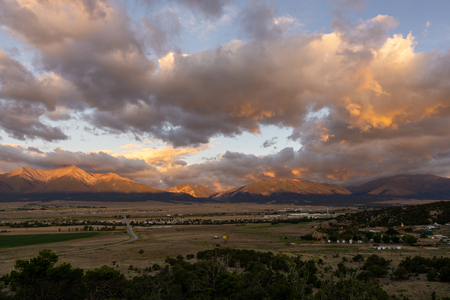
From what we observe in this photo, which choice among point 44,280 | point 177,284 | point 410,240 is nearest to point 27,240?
point 44,280

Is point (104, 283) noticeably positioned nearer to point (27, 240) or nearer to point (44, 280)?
point (44, 280)

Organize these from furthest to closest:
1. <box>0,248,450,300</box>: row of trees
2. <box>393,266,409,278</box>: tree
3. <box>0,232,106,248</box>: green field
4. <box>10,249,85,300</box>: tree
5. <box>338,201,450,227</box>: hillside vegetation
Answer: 1. <box>338,201,450,227</box>: hillside vegetation
2. <box>0,232,106,248</box>: green field
3. <box>393,266,409,278</box>: tree
4. <box>10,249,85,300</box>: tree
5. <box>0,248,450,300</box>: row of trees

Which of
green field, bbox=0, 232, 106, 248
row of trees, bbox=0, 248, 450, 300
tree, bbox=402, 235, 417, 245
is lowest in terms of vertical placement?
green field, bbox=0, 232, 106, 248

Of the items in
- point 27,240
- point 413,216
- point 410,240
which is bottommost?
point 27,240

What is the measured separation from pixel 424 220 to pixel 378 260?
64.4 meters

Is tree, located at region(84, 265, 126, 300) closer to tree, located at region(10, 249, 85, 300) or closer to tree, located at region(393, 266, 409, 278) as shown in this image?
tree, located at region(10, 249, 85, 300)

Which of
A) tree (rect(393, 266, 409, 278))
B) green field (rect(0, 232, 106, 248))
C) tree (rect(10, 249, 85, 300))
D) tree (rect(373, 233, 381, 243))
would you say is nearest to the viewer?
tree (rect(10, 249, 85, 300))

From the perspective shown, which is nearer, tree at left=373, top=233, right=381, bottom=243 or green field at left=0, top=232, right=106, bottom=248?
tree at left=373, top=233, right=381, bottom=243

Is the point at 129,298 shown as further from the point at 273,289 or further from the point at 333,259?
the point at 333,259

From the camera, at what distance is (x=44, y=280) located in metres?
22.6

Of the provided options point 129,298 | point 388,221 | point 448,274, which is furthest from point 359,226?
point 129,298

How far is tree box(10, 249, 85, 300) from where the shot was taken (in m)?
21.8

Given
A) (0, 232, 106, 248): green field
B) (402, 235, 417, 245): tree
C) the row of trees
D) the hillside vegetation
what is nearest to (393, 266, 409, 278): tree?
the row of trees

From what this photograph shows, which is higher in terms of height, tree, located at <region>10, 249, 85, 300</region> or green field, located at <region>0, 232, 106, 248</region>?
tree, located at <region>10, 249, 85, 300</region>
